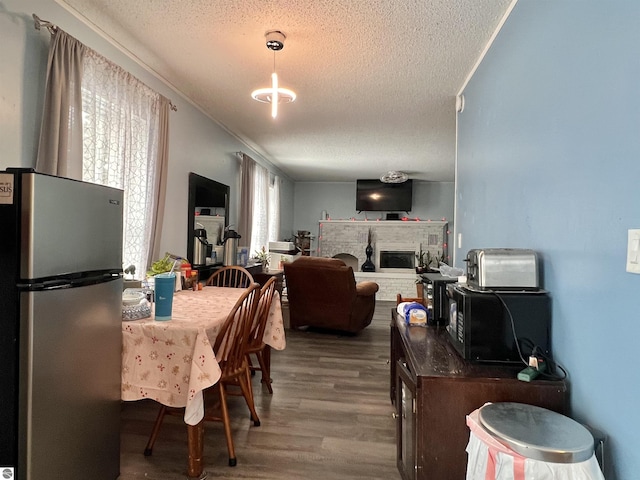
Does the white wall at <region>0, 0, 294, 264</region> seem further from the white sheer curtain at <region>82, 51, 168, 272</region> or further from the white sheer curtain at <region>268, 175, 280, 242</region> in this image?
the white sheer curtain at <region>268, 175, 280, 242</region>

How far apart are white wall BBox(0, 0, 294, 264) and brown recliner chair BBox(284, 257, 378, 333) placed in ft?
4.82

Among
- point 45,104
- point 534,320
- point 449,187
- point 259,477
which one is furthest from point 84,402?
point 449,187

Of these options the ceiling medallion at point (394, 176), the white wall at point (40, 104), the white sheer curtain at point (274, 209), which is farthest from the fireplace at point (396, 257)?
the white wall at point (40, 104)

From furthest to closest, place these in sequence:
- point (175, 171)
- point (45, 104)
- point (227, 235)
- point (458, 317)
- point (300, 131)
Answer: point (300, 131) < point (227, 235) < point (175, 171) < point (45, 104) < point (458, 317)

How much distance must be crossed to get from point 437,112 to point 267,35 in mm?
2162

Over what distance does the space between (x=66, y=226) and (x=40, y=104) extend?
1068mm

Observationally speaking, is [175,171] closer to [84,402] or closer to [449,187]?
[84,402]

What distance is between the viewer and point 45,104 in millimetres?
1940

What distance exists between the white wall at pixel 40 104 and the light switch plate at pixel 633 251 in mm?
2568

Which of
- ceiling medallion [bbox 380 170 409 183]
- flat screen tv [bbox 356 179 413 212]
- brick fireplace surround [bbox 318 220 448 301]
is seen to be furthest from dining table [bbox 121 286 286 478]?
flat screen tv [bbox 356 179 413 212]

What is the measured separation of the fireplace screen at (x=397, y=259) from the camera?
26.2 feet

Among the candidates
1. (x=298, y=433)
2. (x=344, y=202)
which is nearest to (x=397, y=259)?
(x=344, y=202)

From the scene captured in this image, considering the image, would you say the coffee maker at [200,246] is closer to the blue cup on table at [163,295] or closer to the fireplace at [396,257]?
the blue cup on table at [163,295]

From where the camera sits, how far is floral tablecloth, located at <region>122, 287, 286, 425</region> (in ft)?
5.62
